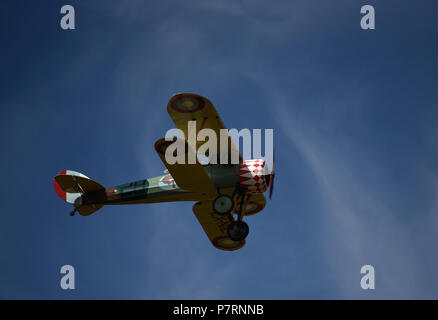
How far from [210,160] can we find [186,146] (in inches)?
63.9

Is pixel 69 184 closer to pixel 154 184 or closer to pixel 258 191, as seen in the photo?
pixel 154 184

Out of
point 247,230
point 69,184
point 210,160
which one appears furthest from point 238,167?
point 69,184

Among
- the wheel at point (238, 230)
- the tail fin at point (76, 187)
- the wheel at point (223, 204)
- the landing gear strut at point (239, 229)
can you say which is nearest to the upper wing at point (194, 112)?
the wheel at point (223, 204)

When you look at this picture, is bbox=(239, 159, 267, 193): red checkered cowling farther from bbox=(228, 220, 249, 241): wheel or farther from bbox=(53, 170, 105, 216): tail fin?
bbox=(53, 170, 105, 216): tail fin

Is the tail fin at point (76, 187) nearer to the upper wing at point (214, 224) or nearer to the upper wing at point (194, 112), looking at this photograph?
the upper wing at point (214, 224)

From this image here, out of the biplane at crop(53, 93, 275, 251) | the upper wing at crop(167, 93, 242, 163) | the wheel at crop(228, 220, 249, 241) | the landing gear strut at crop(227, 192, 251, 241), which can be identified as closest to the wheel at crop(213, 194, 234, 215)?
the biplane at crop(53, 93, 275, 251)

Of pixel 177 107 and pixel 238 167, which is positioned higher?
pixel 177 107

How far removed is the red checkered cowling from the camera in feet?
45.7

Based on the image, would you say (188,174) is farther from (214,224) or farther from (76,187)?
(76,187)

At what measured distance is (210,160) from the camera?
14.3 metres
